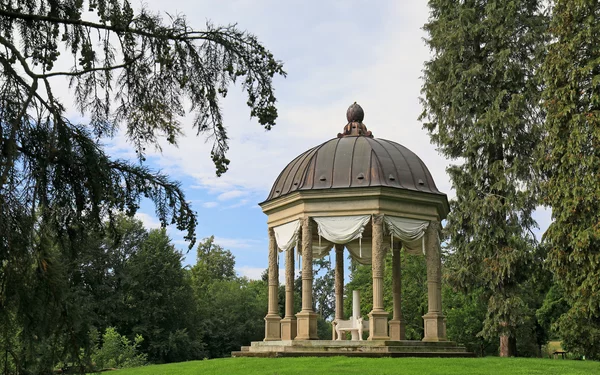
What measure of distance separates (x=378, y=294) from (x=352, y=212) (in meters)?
2.48

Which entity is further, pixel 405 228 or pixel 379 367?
pixel 405 228

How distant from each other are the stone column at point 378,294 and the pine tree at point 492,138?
754 cm

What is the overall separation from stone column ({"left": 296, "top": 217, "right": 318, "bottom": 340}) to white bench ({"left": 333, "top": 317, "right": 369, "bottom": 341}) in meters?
1.76

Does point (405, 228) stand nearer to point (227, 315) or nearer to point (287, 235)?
point (287, 235)

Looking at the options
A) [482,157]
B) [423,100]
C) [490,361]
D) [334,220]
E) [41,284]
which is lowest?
[490,361]

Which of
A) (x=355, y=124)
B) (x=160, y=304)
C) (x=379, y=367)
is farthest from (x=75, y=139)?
(x=160, y=304)

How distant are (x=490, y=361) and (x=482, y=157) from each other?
477 inches

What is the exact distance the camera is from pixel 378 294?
65.8 ft

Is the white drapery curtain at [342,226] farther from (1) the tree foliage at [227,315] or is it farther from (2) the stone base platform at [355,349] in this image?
(1) the tree foliage at [227,315]

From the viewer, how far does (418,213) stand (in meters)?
21.1

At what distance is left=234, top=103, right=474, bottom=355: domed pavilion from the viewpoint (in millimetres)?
20297

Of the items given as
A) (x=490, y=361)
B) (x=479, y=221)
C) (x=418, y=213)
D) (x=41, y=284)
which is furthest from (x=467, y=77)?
(x=41, y=284)

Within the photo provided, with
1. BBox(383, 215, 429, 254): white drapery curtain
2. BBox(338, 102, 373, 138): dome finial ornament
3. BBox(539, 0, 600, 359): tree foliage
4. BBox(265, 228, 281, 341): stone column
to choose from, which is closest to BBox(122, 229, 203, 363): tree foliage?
BBox(265, 228, 281, 341): stone column

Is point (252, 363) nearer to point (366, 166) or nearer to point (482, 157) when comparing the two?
point (366, 166)
